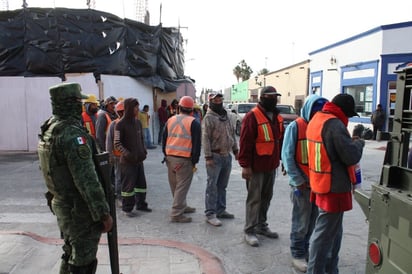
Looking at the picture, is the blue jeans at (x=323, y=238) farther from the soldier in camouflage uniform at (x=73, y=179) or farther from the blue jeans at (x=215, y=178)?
the blue jeans at (x=215, y=178)

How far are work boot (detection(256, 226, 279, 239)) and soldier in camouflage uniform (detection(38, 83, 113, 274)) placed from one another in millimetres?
2540

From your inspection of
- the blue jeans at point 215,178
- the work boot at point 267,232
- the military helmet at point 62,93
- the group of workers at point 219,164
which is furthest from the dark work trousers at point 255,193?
the military helmet at point 62,93

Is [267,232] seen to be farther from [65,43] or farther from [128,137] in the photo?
[65,43]

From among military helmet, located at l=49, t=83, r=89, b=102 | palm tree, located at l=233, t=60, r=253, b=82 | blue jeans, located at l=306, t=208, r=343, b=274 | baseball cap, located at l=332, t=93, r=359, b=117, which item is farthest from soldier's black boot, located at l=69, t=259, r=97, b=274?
palm tree, located at l=233, t=60, r=253, b=82

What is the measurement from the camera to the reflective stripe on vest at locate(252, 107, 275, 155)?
426 cm

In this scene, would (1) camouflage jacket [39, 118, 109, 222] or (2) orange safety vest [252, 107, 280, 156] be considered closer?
(1) camouflage jacket [39, 118, 109, 222]

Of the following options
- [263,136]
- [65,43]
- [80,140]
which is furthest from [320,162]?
[65,43]

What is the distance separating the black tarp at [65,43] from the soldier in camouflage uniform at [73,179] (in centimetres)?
959

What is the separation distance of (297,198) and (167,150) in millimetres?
2097

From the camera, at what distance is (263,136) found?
4.27 m

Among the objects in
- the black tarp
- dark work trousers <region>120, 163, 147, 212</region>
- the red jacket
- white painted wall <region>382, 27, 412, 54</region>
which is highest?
white painted wall <region>382, 27, 412, 54</region>

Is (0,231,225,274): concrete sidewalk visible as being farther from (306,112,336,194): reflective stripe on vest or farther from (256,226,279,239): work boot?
(306,112,336,194): reflective stripe on vest

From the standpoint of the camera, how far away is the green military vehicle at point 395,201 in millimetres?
1878

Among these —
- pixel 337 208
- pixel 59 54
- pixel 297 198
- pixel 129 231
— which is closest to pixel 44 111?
pixel 59 54
